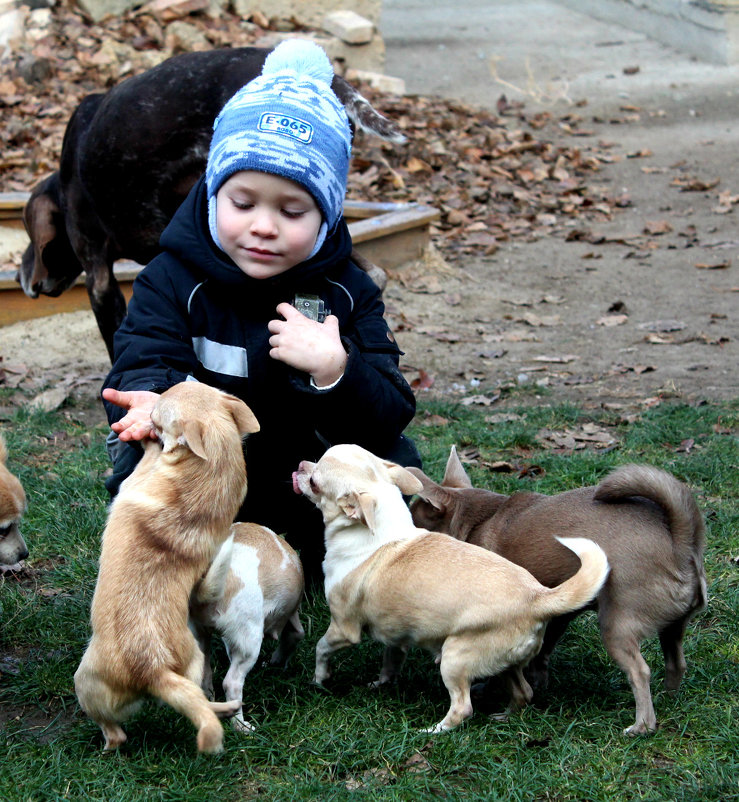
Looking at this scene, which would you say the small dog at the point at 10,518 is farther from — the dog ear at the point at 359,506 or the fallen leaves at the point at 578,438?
the fallen leaves at the point at 578,438

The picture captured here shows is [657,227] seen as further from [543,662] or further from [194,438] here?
[194,438]

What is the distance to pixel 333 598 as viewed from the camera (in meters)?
3.39

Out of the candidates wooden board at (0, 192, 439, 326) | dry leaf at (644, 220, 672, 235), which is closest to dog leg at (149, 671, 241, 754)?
wooden board at (0, 192, 439, 326)

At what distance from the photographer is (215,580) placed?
3109mm

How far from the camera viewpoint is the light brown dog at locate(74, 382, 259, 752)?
2791 mm

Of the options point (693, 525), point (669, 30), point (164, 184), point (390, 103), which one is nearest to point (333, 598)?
point (693, 525)

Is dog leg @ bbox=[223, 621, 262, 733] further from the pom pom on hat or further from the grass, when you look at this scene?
the pom pom on hat

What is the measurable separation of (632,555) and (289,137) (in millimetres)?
1752

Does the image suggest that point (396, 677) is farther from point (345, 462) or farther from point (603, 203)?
point (603, 203)

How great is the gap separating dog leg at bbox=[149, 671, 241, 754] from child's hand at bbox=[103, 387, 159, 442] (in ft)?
2.36

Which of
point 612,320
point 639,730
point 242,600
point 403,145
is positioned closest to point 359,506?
point 242,600

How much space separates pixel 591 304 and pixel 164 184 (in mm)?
4382

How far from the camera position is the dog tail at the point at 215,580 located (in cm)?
308

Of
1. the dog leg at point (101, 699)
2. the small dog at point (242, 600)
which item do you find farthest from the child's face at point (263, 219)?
the dog leg at point (101, 699)
